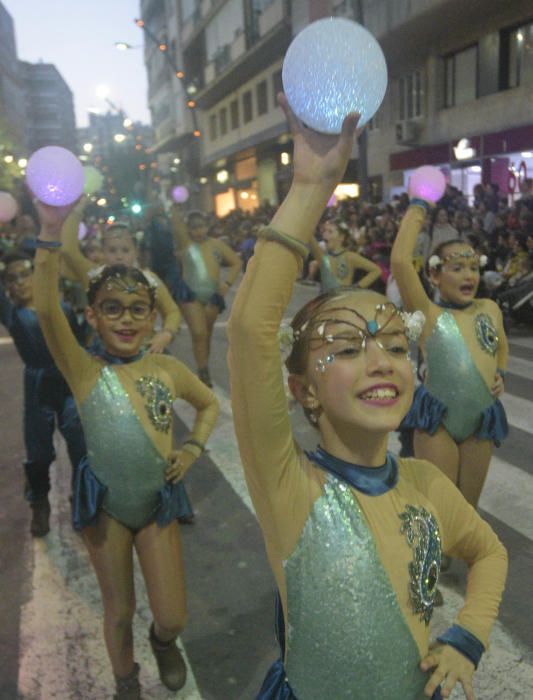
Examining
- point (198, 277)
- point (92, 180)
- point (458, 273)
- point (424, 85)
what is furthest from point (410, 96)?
point (458, 273)

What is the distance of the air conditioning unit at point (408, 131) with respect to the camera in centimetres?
2022

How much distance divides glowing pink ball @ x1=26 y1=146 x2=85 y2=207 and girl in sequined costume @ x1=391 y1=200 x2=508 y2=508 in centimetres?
164

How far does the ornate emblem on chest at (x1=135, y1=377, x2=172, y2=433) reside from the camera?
282cm

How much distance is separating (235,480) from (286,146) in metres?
26.2

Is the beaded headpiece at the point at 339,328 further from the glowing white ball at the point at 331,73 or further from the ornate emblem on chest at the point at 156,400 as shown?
the ornate emblem on chest at the point at 156,400

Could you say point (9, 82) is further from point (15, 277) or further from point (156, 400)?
point (156, 400)

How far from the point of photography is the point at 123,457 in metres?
2.74

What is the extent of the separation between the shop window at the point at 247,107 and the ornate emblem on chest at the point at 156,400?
109 ft

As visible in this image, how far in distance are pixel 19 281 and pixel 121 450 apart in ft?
6.35

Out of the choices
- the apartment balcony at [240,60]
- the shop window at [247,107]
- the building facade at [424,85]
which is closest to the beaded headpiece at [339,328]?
the building facade at [424,85]

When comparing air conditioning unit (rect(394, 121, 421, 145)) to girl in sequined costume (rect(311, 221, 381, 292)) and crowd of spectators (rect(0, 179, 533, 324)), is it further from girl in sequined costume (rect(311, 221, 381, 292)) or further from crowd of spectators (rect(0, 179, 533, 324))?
girl in sequined costume (rect(311, 221, 381, 292))

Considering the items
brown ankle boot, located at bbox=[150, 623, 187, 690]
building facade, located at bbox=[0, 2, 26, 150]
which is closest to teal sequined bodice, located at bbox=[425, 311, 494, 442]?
A: brown ankle boot, located at bbox=[150, 623, 187, 690]

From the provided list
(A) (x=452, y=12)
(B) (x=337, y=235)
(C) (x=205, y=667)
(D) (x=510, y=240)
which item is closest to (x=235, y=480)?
(C) (x=205, y=667)

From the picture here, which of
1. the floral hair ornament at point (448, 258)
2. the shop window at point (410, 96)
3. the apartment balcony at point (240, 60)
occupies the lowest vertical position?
Result: the floral hair ornament at point (448, 258)
